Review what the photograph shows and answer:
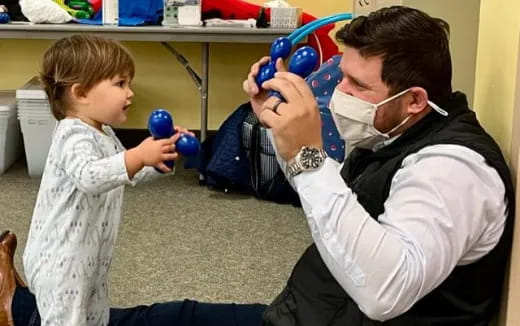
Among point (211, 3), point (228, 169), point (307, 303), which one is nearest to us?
point (307, 303)

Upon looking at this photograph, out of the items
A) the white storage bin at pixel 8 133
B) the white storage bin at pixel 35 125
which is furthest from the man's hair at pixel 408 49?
the white storage bin at pixel 8 133

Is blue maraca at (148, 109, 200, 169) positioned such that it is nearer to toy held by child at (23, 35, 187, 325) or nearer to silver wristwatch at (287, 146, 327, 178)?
toy held by child at (23, 35, 187, 325)

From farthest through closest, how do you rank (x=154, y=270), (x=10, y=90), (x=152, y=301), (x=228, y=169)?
1. (x=10, y=90)
2. (x=228, y=169)
3. (x=154, y=270)
4. (x=152, y=301)

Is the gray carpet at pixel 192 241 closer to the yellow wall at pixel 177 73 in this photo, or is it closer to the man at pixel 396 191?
the yellow wall at pixel 177 73

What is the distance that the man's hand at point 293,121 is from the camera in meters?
1.06

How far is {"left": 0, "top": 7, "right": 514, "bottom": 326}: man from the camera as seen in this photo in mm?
964

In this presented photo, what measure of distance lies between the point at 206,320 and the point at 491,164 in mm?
944

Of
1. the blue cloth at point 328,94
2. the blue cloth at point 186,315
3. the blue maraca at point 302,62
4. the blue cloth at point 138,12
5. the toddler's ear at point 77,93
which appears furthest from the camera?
the blue cloth at point 138,12

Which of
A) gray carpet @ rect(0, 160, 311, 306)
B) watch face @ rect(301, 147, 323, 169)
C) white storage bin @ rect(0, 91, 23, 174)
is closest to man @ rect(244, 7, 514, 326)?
watch face @ rect(301, 147, 323, 169)

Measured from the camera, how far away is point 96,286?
66.9 inches

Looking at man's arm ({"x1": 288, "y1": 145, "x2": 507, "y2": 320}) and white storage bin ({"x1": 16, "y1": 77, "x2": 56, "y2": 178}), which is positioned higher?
man's arm ({"x1": 288, "y1": 145, "x2": 507, "y2": 320})

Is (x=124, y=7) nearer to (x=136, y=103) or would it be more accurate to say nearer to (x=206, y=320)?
(x=136, y=103)

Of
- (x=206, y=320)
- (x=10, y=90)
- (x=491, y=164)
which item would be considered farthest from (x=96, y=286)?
(x=10, y=90)

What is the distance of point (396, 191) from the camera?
104 centimetres
